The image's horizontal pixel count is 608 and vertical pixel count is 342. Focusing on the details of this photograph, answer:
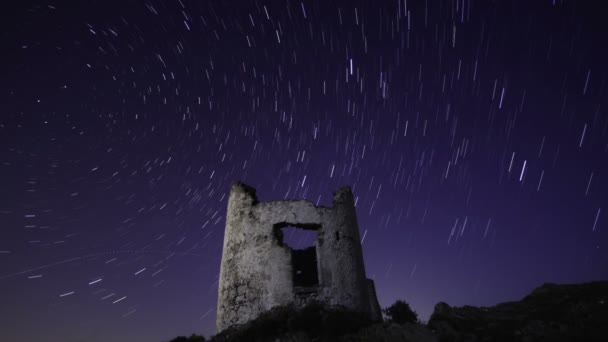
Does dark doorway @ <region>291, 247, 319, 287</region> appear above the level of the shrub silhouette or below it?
above

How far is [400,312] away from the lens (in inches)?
528

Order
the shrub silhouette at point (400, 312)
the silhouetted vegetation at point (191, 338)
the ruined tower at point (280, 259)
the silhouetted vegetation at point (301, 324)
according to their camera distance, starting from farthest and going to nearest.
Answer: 1. the shrub silhouette at point (400, 312)
2. the silhouetted vegetation at point (191, 338)
3. the ruined tower at point (280, 259)
4. the silhouetted vegetation at point (301, 324)

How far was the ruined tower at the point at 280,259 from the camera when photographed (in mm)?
9930

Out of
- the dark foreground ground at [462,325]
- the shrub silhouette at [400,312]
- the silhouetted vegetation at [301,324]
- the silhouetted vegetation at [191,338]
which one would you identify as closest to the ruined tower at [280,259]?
the silhouetted vegetation at [301,324]

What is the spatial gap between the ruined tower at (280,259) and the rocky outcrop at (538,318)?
3.30 metres

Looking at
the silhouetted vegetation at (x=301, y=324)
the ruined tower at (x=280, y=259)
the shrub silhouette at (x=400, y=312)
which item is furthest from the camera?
the shrub silhouette at (x=400, y=312)

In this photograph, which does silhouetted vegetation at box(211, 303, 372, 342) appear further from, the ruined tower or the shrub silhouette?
the shrub silhouette

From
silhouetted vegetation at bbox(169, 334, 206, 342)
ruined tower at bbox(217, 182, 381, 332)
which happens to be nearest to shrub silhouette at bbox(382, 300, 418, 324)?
ruined tower at bbox(217, 182, 381, 332)

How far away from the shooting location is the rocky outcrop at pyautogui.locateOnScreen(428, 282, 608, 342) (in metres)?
11.0

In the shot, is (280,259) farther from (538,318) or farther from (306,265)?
(538,318)

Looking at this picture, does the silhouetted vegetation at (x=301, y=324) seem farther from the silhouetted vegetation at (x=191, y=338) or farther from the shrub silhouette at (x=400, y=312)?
the shrub silhouette at (x=400, y=312)

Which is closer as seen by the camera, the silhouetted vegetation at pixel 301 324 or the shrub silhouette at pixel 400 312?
the silhouetted vegetation at pixel 301 324

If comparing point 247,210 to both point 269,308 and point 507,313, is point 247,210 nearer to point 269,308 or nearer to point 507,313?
point 269,308

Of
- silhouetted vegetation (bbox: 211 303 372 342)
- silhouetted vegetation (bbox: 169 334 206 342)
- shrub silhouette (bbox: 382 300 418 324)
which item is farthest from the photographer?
shrub silhouette (bbox: 382 300 418 324)
